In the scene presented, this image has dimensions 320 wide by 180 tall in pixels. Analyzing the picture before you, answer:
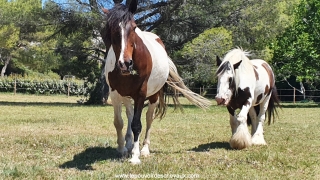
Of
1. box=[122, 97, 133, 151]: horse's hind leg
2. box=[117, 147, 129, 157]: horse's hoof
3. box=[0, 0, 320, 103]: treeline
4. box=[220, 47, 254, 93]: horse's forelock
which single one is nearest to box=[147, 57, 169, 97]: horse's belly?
box=[122, 97, 133, 151]: horse's hind leg

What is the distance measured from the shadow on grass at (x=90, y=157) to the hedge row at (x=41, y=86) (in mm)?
32819

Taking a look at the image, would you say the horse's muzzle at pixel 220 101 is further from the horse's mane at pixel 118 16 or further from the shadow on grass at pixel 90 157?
the horse's mane at pixel 118 16

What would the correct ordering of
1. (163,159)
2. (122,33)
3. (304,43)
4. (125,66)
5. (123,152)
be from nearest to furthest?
(125,66)
(122,33)
(163,159)
(123,152)
(304,43)

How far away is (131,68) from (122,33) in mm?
450

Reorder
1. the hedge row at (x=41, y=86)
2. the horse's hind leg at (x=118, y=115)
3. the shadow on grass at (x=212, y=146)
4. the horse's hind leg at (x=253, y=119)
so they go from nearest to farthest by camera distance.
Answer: the horse's hind leg at (x=118, y=115) < the shadow on grass at (x=212, y=146) < the horse's hind leg at (x=253, y=119) < the hedge row at (x=41, y=86)

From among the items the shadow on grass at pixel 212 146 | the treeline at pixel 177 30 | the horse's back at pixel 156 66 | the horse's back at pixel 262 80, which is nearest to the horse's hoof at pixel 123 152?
the horse's back at pixel 156 66

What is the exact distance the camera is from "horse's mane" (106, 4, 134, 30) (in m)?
4.73

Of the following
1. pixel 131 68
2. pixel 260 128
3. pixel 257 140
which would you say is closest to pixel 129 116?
pixel 131 68

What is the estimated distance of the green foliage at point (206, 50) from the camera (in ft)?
69.6

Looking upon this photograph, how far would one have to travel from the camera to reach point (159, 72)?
591 cm

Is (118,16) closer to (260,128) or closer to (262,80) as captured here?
(262,80)

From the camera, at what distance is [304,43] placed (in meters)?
25.3

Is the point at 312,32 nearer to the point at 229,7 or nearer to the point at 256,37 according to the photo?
the point at 256,37

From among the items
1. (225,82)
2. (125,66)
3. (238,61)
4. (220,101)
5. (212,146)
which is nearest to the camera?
(125,66)
